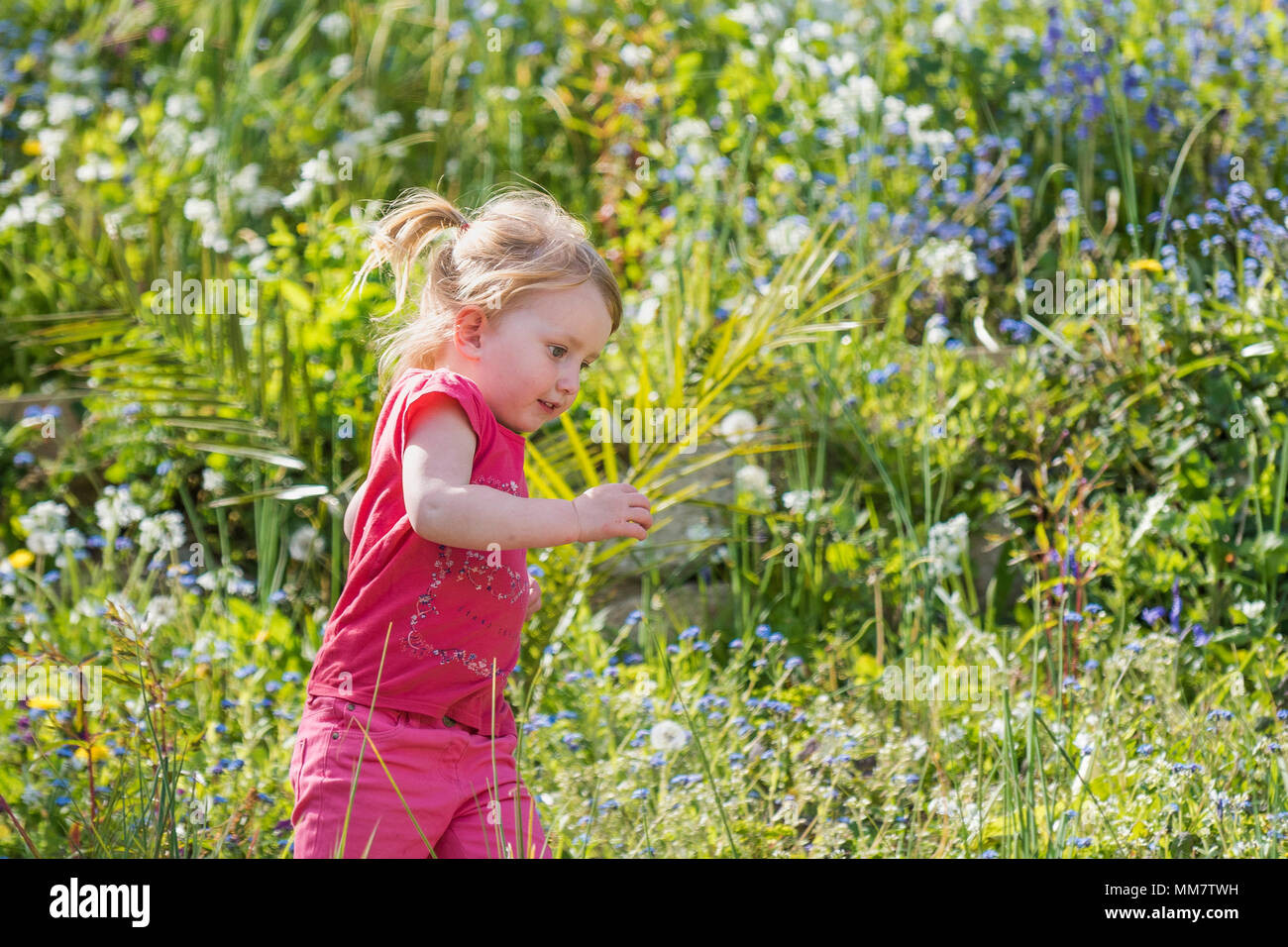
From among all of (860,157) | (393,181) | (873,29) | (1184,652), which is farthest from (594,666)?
(873,29)

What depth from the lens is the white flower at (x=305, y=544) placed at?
352cm

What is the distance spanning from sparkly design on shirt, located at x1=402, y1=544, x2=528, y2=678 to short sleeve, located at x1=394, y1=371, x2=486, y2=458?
0.61 feet

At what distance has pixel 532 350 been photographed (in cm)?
207

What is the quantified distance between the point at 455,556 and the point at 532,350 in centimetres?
35

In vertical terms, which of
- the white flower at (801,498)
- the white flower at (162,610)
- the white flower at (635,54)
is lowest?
the white flower at (162,610)

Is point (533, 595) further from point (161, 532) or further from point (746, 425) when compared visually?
point (161, 532)

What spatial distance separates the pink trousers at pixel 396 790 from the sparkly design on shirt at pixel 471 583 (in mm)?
99

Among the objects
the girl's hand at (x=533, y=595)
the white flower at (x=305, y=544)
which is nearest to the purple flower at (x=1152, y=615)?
the girl's hand at (x=533, y=595)

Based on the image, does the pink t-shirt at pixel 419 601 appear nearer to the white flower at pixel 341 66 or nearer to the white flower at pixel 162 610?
the white flower at pixel 162 610

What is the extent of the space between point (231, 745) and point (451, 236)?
4.47 ft

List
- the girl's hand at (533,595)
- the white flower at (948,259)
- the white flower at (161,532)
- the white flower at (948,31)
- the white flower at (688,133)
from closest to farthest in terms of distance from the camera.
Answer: the girl's hand at (533,595), the white flower at (161,532), the white flower at (948,259), the white flower at (688,133), the white flower at (948,31)

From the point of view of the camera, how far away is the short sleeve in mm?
1963

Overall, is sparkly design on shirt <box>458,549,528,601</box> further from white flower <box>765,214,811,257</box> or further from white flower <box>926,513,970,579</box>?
white flower <box>765,214,811,257</box>

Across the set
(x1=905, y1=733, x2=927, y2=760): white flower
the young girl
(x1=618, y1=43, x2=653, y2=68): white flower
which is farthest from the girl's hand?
(x1=618, y1=43, x2=653, y2=68): white flower
